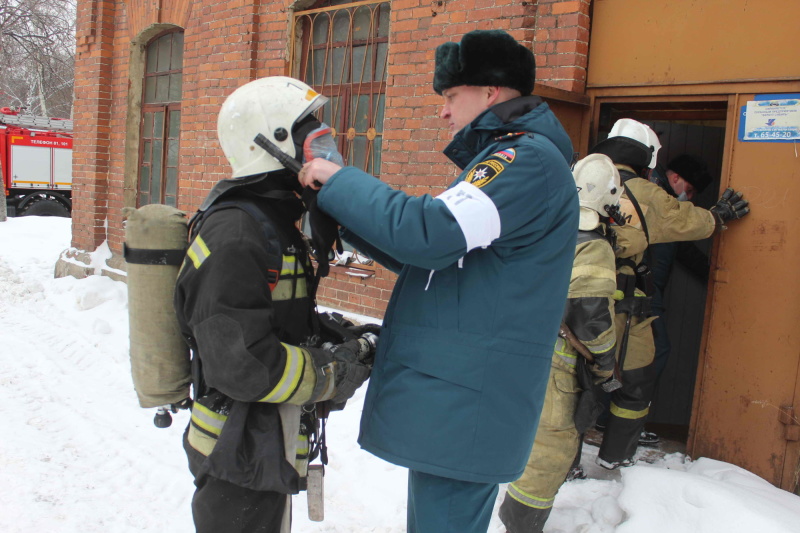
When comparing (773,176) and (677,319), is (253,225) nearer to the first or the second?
(773,176)

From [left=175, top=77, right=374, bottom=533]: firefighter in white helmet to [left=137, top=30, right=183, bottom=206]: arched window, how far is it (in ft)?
21.8

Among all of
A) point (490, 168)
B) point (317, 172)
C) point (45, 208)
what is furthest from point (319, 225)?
point (45, 208)

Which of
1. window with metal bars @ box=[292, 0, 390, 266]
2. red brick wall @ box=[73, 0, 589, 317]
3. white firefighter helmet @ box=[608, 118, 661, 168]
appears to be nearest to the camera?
white firefighter helmet @ box=[608, 118, 661, 168]

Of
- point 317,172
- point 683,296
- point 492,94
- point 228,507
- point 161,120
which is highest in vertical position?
point 161,120

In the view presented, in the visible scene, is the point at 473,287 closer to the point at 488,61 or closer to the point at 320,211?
the point at 320,211

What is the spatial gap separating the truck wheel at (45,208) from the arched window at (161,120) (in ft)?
41.7

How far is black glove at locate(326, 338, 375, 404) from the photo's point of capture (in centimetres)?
197

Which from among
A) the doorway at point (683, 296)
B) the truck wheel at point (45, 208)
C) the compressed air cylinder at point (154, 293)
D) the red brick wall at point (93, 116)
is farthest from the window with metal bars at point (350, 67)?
the truck wheel at point (45, 208)

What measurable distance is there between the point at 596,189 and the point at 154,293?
2.16 m

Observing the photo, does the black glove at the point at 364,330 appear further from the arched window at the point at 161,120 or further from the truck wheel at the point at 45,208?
the truck wheel at the point at 45,208

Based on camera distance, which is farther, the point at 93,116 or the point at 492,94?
the point at 93,116

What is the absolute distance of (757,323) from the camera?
373 cm

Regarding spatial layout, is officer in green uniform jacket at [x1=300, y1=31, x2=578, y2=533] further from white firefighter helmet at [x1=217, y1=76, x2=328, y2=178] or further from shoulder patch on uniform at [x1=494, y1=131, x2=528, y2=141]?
white firefighter helmet at [x1=217, y1=76, x2=328, y2=178]

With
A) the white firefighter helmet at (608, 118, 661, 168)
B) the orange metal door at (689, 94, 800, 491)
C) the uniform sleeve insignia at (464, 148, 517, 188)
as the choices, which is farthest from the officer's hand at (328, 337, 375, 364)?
the orange metal door at (689, 94, 800, 491)
